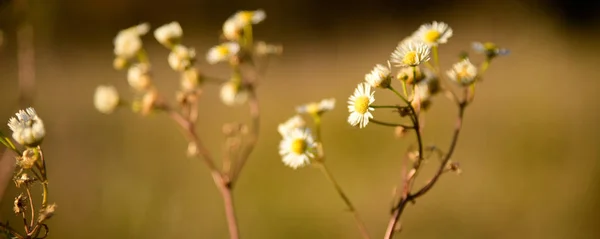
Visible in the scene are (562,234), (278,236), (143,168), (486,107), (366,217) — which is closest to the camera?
(562,234)

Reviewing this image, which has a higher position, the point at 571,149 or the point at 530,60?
the point at 530,60

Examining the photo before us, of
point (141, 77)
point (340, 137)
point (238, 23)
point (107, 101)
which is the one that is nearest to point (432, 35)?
point (238, 23)

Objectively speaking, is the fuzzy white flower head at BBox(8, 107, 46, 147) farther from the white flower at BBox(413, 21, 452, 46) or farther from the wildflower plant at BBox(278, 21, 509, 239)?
the white flower at BBox(413, 21, 452, 46)

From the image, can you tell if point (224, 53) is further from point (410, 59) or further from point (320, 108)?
point (410, 59)

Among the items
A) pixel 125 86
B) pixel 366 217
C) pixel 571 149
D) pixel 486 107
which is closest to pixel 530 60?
pixel 486 107

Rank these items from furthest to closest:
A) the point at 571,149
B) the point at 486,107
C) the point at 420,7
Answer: the point at 420,7
the point at 486,107
the point at 571,149

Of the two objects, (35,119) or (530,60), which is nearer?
(35,119)

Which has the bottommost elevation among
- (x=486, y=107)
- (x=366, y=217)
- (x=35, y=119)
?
(x=366, y=217)

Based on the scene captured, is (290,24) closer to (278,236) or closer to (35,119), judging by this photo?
(278,236)
